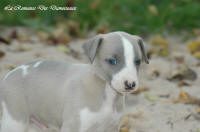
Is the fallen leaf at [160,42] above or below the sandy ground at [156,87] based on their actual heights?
below

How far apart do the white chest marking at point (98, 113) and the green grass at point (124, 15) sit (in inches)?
135

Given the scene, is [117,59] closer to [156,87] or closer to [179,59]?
[156,87]

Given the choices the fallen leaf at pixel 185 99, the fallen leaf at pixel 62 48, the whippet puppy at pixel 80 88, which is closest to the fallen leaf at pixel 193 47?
the fallen leaf at pixel 185 99

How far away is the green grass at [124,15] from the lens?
20.9ft

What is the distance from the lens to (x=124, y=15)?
6.65 metres

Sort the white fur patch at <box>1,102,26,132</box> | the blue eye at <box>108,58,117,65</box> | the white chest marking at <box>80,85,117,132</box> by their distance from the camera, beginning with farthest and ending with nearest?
the white fur patch at <box>1,102,26,132</box>
the white chest marking at <box>80,85,117,132</box>
the blue eye at <box>108,58,117,65</box>

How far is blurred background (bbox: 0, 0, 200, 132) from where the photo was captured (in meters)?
4.26

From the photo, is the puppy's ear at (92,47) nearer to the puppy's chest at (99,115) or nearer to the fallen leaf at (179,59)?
the puppy's chest at (99,115)

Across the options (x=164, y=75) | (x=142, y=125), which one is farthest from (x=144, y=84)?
(x=142, y=125)

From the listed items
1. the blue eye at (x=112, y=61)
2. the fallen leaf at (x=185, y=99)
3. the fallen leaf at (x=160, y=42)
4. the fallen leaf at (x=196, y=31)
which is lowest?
the fallen leaf at (x=196, y=31)

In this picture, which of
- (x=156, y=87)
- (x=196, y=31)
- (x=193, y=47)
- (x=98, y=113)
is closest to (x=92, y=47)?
(x=98, y=113)

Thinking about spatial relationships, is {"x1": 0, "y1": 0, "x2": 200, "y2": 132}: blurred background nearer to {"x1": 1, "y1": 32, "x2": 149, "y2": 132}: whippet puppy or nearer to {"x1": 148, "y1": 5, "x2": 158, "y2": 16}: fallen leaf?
{"x1": 148, "y1": 5, "x2": 158, "y2": 16}: fallen leaf

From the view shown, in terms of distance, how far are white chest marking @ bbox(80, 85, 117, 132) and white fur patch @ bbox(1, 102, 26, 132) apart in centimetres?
50

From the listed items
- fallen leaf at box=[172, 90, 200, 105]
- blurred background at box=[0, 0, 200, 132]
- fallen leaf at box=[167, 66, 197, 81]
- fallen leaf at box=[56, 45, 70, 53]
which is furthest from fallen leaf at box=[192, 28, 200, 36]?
fallen leaf at box=[172, 90, 200, 105]
